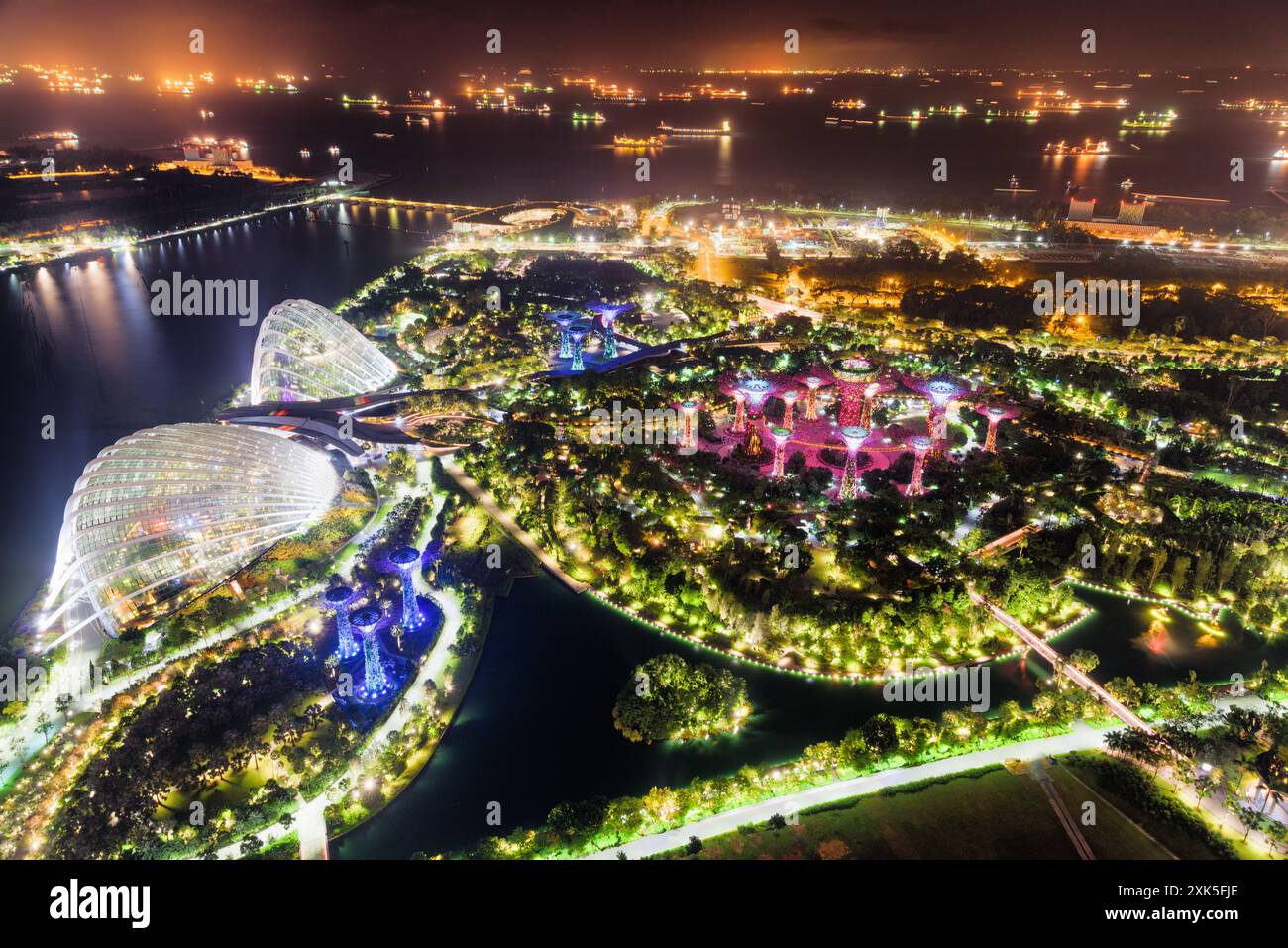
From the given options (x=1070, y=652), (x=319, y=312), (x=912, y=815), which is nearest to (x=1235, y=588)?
(x=1070, y=652)

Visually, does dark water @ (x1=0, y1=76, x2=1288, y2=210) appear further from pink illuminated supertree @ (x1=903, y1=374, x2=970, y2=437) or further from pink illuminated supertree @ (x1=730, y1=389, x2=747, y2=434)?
pink illuminated supertree @ (x1=730, y1=389, x2=747, y2=434)

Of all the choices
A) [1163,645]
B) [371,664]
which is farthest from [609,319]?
[1163,645]

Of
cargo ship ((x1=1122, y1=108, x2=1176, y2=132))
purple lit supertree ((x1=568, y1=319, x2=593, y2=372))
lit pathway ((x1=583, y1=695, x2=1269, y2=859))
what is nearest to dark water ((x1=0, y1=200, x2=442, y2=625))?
purple lit supertree ((x1=568, y1=319, x2=593, y2=372))

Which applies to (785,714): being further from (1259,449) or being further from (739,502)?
(1259,449)

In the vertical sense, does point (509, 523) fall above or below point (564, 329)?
below

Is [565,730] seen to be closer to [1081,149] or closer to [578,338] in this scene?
[578,338]

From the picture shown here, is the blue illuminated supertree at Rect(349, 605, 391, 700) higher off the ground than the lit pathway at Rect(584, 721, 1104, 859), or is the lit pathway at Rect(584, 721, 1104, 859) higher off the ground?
the blue illuminated supertree at Rect(349, 605, 391, 700)
